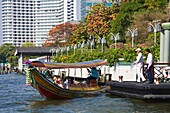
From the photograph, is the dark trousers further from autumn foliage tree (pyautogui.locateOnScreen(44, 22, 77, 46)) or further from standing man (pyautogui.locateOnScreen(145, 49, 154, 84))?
autumn foliage tree (pyautogui.locateOnScreen(44, 22, 77, 46))

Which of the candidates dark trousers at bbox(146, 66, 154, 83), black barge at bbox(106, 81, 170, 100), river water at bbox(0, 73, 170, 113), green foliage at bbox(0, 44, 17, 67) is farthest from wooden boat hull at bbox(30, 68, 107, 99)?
green foliage at bbox(0, 44, 17, 67)

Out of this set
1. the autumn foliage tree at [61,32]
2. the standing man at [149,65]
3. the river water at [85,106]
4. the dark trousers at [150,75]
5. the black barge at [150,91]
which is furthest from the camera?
the autumn foliage tree at [61,32]

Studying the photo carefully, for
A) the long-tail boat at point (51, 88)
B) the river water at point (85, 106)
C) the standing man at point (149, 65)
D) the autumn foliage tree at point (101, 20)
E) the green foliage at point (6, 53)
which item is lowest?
the river water at point (85, 106)

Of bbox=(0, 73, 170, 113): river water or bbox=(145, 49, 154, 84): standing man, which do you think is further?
bbox=(145, 49, 154, 84): standing man

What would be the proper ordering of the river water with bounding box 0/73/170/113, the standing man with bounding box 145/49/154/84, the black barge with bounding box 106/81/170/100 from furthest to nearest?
the standing man with bounding box 145/49/154/84
the black barge with bounding box 106/81/170/100
the river water with bounding box 0/73/170/113

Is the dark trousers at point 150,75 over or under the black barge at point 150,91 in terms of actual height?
over

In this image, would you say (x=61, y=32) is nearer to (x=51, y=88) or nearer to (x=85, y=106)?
(x=51, y=88)

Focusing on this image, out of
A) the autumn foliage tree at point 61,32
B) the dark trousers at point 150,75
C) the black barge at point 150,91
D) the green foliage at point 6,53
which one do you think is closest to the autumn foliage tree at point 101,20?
the autumn foliage tree at point 61,32

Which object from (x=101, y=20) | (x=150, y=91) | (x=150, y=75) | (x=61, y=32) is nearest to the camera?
(x=150, y=91)

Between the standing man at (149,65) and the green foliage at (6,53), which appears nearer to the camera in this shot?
the standing man at (149,65)

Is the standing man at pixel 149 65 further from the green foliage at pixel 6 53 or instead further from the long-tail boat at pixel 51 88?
the green foliage at pixel 6 53

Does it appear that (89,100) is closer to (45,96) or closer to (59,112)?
(45,96)

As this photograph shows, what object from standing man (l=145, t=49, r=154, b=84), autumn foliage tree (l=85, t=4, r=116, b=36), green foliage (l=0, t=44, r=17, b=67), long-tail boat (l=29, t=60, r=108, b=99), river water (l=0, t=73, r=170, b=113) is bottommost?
river water (l=0, t=73, r=170, b=113)

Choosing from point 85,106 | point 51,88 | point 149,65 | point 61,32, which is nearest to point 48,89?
point 51,88
